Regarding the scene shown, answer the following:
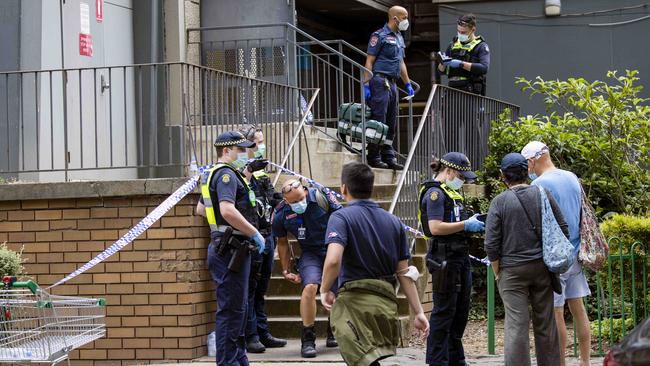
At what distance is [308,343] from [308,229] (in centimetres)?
94

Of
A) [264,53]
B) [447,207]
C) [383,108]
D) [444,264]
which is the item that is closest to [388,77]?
[383,108]

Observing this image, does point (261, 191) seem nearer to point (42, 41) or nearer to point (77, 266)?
point (77, 266)

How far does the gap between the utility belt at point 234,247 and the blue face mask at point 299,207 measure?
1.34m

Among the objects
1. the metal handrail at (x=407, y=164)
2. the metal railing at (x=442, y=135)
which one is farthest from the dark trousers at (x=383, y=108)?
the metal handrail at (x=407, y=164)

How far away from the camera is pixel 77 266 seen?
1024cm

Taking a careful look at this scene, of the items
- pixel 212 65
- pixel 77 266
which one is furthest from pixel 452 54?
pixel 77 266

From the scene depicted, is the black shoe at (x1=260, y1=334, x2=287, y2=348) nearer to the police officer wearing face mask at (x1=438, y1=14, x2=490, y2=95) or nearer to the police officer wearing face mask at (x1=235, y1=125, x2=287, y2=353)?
the police officer wearing face mask at (x1=235, y1=125, x2=287, y2=353)

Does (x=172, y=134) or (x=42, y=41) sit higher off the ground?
(x=42, y=41)

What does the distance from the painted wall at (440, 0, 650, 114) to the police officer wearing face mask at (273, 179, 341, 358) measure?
742cm

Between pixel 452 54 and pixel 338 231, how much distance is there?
289 inches

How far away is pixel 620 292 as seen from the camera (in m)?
10.2

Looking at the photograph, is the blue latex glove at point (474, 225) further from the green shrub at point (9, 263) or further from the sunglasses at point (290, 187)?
the green shrub at point (9, 263)

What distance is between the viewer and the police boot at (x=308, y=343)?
9.70 metres

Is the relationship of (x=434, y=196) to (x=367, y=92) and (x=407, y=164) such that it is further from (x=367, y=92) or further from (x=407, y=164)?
(x=367, y=92)
